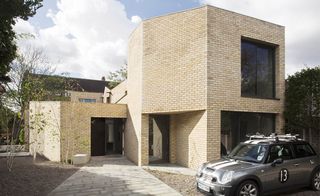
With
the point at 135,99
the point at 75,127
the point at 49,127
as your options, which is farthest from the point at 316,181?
the point at 49,127

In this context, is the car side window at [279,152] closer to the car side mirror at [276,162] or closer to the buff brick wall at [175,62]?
the car side mirror at [276,162]

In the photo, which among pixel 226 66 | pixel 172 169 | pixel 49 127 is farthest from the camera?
pixel 49 127

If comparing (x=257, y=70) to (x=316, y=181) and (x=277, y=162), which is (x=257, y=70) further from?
(x=277, y=162)

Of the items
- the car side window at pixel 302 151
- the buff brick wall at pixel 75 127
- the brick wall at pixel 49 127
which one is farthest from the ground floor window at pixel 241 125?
the brick wall at pixel 49 127

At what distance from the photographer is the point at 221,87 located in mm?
10477

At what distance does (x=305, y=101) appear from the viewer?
11.4 meters

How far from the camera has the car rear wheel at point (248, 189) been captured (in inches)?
252

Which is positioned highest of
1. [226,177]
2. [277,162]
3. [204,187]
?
[277,162]

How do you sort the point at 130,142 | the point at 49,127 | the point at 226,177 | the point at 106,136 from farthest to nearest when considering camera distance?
the point at 106,136 < the point at 130,142 < the point at 49,127 < the point at 226,177

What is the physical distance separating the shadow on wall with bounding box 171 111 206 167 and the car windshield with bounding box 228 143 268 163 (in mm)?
2673

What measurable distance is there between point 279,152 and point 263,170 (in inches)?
36.7

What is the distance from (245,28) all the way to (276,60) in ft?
7.41

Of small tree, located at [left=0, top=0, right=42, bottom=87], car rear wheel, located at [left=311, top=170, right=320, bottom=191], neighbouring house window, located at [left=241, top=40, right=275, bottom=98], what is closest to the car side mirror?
car rear wheel, located at [left=311, top=170, right=320, bottom=191]

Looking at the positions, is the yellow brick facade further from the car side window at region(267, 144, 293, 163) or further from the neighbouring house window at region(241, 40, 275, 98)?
the car side window at region(267, 144, 293, 163)
